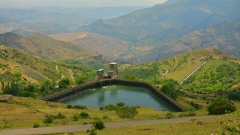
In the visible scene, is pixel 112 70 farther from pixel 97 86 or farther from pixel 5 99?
pixel 5 99

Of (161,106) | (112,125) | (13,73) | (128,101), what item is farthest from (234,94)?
(13,73)

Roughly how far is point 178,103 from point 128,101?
51.9 ft

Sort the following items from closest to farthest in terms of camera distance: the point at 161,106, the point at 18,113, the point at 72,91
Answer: the point at 18,113
the point at 161,106
the point at 72,91

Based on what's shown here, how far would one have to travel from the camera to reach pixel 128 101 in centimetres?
7775

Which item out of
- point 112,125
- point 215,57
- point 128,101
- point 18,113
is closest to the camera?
point 112,125

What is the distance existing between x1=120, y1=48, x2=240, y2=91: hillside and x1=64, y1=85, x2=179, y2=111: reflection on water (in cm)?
1397

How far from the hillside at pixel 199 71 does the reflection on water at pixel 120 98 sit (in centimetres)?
1397

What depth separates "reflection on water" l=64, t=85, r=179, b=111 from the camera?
75.3m

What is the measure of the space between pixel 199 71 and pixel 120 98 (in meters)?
49.5

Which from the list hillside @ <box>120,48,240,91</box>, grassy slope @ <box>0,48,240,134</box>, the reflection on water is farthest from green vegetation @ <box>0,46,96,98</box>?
hillside @ <box>120,48,240,91</box>

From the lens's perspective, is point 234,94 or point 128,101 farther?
point 128,101

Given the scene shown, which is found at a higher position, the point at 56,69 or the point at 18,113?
the point at 56,69

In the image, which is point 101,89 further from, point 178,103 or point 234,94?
point 234,94

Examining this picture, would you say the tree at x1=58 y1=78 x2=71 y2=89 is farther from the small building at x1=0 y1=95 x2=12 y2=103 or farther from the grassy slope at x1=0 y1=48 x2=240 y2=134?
the small building at x1=0 y1=95 x2=12 y2=103
